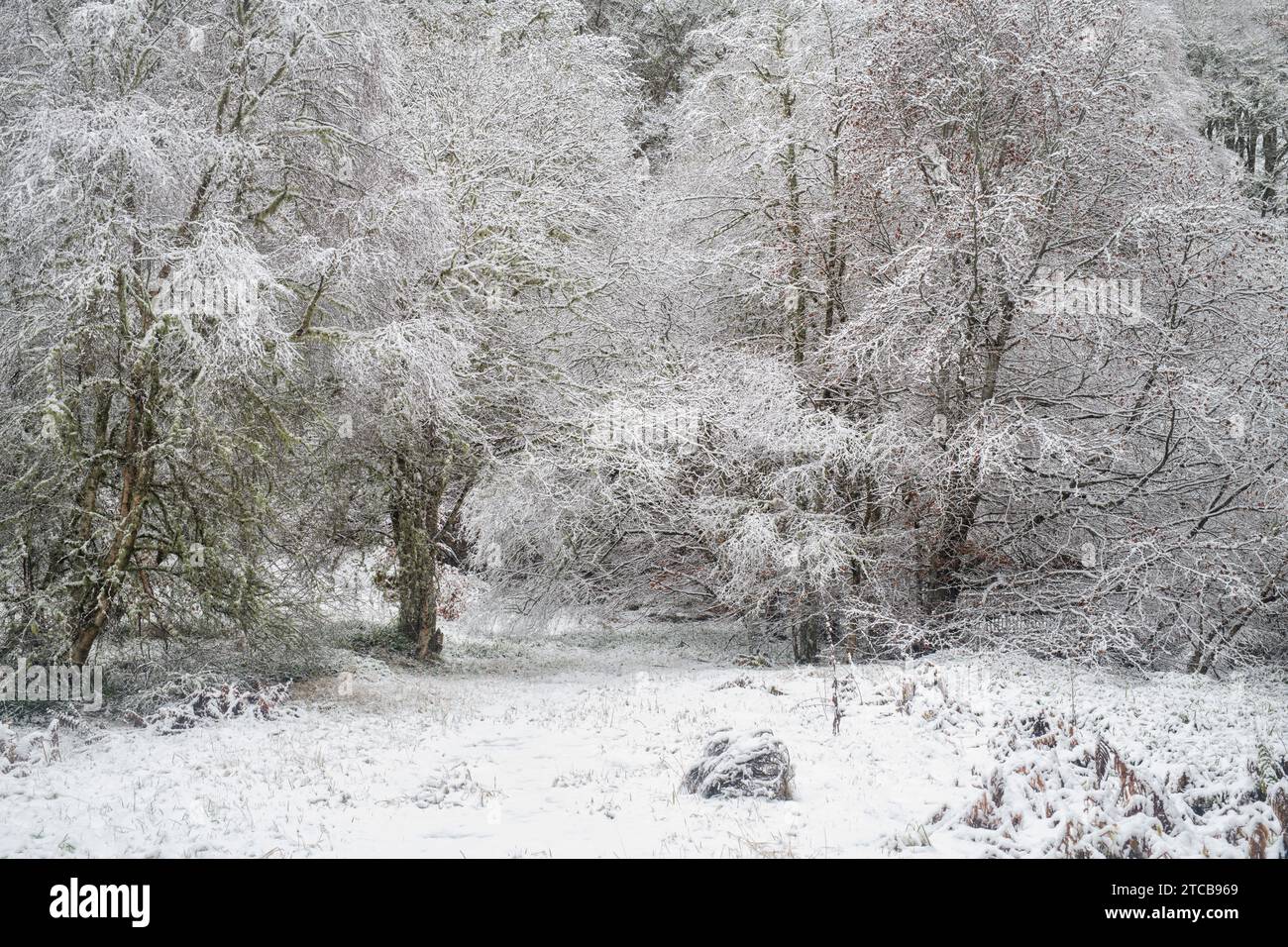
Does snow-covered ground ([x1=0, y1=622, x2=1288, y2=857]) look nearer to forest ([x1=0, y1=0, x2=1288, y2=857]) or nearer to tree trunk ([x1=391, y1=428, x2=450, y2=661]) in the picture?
forest ([x1=0, y1=0, x2=1288, y2=857])

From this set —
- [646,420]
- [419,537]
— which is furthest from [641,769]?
[419,537]

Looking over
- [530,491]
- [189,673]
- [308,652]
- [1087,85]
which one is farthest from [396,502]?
[1087,85]

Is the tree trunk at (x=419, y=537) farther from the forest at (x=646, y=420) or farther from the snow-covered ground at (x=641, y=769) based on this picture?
the snow-covered ground at (x=641, y=769)

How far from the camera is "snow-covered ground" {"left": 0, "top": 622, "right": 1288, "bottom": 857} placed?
4.74 metres

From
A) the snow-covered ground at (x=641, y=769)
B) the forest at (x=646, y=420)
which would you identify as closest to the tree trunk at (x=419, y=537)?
the forest at (x=646, y=420)

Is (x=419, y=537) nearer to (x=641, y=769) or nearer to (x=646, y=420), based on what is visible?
(x=646, y=420)

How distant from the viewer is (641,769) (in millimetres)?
6367

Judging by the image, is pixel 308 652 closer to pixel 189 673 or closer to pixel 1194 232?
pixel 189 673

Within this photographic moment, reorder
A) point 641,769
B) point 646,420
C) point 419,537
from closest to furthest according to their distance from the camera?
1. point 641,769
2. point 646,420
3. point 419,537

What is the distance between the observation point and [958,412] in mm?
11008

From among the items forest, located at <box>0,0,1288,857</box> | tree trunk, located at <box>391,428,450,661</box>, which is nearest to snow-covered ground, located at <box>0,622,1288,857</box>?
forest, located at <box>0,0,1288,857</box>

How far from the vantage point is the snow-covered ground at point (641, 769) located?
4.74m

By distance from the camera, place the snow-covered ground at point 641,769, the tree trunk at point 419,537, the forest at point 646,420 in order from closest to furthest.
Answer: the snow-covered ground at point 641,769 < the forest at point 646,420 < the tree trunk at point 419,537

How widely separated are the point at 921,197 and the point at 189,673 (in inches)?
403
